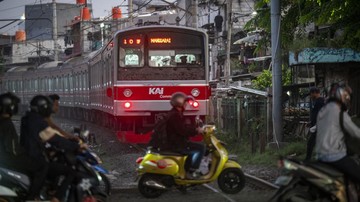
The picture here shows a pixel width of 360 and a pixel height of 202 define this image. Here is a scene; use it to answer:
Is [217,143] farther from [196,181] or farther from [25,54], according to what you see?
[25,54]

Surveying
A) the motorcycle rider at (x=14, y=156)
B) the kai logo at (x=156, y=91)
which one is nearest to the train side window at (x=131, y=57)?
the kai logo at (x=156, y=91)

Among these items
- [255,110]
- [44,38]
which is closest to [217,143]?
[255,110]

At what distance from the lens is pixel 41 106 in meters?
7.14

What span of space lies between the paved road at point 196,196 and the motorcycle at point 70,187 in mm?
2159

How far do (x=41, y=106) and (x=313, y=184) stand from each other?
3.24 metres

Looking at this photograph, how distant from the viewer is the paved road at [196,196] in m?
9.23

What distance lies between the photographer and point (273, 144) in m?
15.2

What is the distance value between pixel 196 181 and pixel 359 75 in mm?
9092

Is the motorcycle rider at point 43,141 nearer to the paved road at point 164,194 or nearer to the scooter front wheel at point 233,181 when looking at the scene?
the paved road at point 164,194

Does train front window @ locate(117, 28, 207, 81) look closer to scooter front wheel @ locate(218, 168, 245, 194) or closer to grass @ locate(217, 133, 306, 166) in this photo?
grass @ locate(217, 133, 306, 166)

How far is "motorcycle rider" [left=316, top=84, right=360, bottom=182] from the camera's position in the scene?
6.38m

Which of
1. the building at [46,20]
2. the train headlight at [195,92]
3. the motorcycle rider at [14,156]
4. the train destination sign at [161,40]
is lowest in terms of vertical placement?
the motorcycle rider at [14,156]

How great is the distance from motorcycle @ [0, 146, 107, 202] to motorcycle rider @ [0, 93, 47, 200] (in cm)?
8

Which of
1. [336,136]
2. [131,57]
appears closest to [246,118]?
[131,57]
